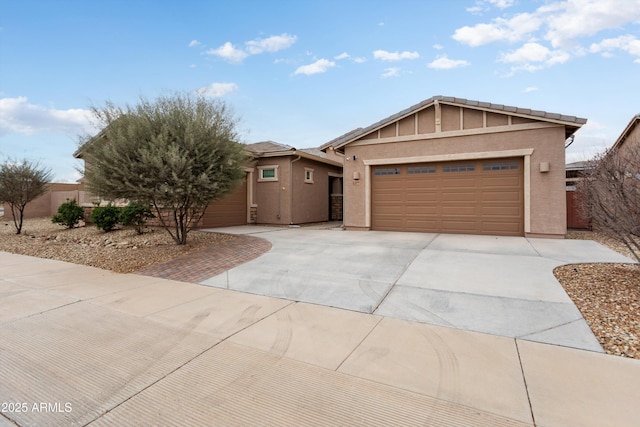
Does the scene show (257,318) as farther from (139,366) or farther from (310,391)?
(310,391)

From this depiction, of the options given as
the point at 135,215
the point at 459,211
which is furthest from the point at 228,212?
the point at 459,211

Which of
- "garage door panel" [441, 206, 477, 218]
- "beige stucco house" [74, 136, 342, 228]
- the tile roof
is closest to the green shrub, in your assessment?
"beige stucco house" [74, 136, 342, 228]

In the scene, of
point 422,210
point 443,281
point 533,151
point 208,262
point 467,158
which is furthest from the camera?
point 422,210

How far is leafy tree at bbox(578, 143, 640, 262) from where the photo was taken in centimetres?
450

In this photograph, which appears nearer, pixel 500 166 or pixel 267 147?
pixel 500 166

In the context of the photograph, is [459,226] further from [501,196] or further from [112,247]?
[112,247]

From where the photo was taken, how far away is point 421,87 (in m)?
13.8

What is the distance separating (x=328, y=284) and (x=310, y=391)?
2852 mm

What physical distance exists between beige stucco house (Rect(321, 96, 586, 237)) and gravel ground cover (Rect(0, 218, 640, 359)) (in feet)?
6.87

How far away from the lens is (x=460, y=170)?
35.2ft

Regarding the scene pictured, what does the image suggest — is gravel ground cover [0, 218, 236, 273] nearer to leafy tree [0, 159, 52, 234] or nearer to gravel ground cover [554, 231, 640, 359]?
leafy tree [0, 159, 52, 234]

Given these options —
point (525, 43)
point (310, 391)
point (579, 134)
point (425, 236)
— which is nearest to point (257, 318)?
point (310, 391)

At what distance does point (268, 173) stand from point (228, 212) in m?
2.78

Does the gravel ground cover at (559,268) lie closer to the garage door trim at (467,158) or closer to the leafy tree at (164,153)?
the leafy tree at (164,153)
